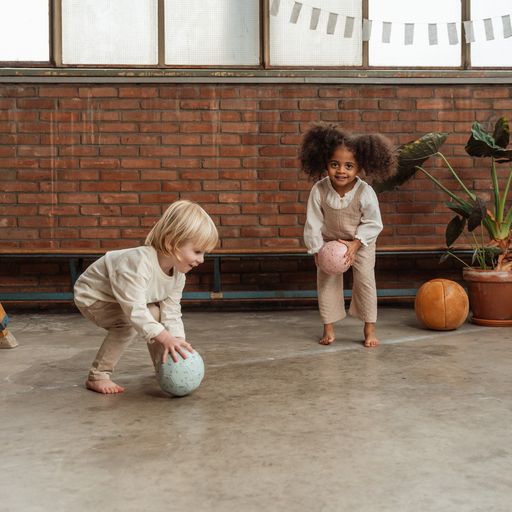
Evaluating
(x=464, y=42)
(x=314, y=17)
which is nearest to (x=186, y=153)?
(x=314, y=17)

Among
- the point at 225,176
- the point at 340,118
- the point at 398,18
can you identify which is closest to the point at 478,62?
the point at 398,18

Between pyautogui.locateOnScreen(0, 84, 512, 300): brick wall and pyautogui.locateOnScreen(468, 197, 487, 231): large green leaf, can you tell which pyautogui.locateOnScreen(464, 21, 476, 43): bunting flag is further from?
pyautogui.locateOnScreen(468, 197, 487, 231): large green leaf

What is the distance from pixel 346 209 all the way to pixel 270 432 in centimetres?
196

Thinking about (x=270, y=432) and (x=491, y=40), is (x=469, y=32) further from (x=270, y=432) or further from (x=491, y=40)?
(x=270, y=432)

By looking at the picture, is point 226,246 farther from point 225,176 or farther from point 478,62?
point 478,62

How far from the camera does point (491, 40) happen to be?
5699 millimetres

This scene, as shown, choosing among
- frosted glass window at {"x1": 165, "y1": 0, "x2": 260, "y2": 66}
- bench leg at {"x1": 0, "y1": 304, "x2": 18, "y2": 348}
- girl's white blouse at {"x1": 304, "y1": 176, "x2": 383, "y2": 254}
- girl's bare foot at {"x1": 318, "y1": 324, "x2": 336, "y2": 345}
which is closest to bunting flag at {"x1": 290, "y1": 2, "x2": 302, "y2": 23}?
frosted glass window at {"x1": 165, "y1": 0, "x2": 260, "y2": 66}

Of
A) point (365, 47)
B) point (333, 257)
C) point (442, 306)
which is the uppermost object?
point (365, 47)

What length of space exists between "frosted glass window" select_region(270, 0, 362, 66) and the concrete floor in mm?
2745

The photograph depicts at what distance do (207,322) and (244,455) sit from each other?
2.99 meters

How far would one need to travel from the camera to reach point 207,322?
16.6 ft

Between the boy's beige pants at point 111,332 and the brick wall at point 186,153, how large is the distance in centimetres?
278

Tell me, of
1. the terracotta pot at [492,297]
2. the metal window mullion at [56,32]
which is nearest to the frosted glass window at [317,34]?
the metal window mullion at [56,32]

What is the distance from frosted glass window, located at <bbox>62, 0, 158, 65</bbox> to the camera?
5.52 m
